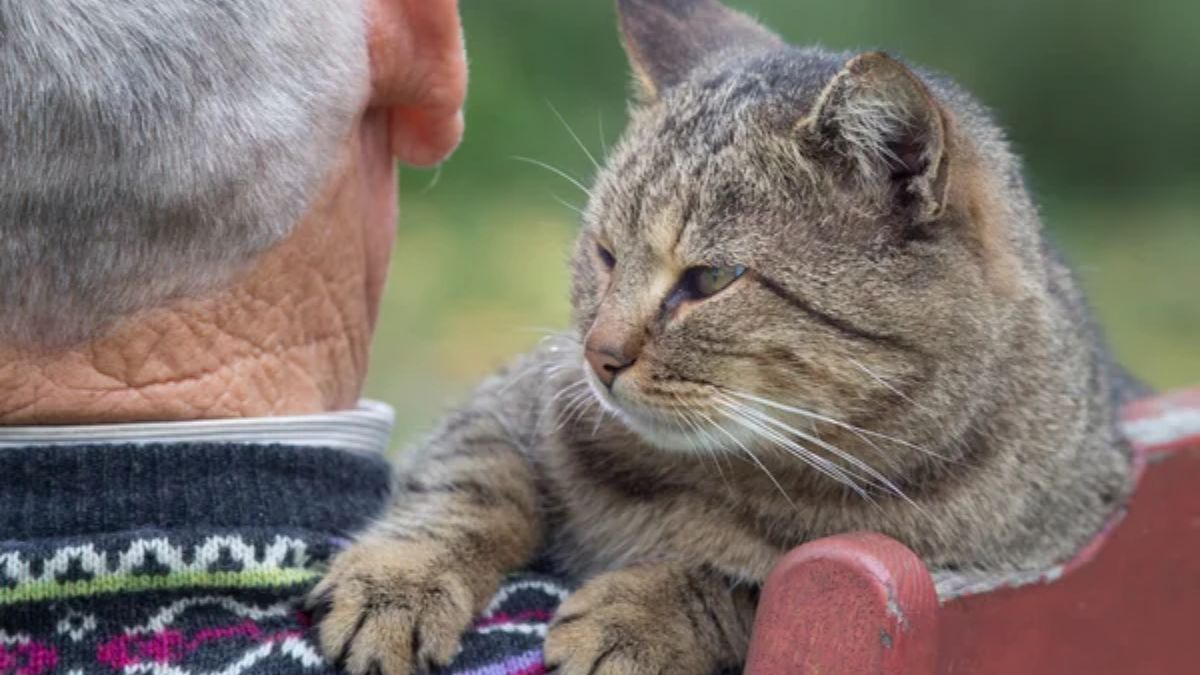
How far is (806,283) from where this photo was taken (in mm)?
1561

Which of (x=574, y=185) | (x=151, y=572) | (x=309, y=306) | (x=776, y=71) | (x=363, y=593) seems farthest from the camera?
(x=574, y=185)

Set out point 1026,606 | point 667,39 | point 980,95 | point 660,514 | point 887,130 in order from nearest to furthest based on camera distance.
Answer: point 1026,606, point 887,130, point 660,514, point 667,39, point 980,95

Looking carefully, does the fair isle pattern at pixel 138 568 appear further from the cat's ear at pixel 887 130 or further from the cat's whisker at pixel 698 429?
the cat's ear at pixel 887 130

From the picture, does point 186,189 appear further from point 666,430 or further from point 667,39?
point 667,39

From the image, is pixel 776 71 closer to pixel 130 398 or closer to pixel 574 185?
pixel 574 185

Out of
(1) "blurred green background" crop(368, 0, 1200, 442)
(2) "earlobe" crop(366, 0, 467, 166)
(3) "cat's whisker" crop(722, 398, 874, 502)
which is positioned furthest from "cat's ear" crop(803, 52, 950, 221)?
(1) "blurred green background" crop(368, 0, 1200, 442)

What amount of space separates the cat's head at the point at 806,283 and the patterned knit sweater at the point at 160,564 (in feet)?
1.09

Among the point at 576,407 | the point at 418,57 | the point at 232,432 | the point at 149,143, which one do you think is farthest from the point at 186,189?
the point at 576,407

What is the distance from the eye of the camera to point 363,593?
1.43 meters

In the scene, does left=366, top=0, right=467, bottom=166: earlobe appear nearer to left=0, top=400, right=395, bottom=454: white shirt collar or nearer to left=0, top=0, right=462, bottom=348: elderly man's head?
left=0, top=0, right=462, bottom=348: elderly man's head

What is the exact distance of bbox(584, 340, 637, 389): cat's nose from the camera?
159 centimetres

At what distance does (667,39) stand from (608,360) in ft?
1.68

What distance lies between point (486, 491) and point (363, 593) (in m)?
0.32

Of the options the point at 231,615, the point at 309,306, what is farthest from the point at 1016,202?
the point at 231,615
